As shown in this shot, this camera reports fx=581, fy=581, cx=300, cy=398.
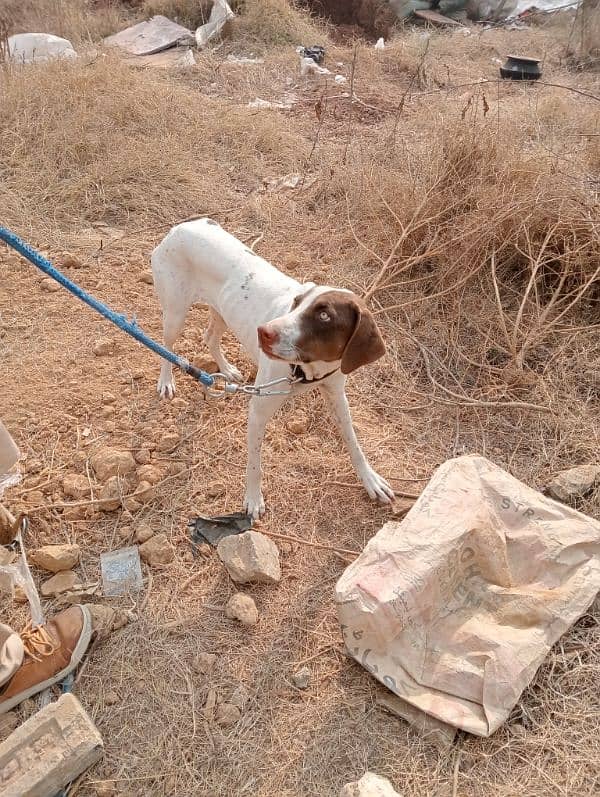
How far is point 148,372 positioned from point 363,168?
284cm

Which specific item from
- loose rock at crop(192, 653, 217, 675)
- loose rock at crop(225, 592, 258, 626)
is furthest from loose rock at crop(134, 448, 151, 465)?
loose rock at crop(192, 653, 217, 675)

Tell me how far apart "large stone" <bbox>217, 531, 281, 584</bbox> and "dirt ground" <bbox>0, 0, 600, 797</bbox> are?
0.27 feet

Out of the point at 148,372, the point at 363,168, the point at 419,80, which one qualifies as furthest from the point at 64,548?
the point at 419,80

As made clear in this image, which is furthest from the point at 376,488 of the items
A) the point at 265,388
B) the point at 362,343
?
the point at 362,343

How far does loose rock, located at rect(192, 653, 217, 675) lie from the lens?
7.38 feet

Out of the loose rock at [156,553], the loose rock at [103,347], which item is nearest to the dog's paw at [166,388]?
the loose rock at [103,347]

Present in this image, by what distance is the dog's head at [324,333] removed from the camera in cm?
212

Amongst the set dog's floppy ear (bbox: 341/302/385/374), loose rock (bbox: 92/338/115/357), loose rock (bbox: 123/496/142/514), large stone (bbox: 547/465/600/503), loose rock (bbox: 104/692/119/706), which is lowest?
loose rock (bbox: 104/692/119/706)

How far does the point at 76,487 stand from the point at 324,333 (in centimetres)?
156

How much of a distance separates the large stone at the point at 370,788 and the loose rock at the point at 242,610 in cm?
72

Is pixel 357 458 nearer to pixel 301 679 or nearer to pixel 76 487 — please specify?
pixel 301 679

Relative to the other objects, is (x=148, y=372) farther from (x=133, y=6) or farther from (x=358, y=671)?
(x=133, y=6)

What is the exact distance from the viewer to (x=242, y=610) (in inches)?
94.0

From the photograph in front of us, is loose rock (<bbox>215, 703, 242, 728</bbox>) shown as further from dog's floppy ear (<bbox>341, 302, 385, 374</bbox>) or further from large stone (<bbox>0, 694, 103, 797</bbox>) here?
dog's floppy ear (<bbox>341, 302, 385, 374</bbox>)
